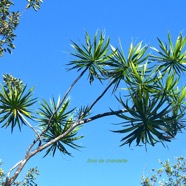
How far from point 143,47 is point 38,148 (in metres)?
3.57

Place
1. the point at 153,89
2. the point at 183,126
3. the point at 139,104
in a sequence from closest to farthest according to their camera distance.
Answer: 1. the point at 139,104
2. the point at 153,89
3. the point at 183,126

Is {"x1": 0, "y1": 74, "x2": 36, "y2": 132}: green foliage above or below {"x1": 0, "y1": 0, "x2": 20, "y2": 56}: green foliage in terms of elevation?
below

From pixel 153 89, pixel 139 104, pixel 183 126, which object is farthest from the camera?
pixel 183 126

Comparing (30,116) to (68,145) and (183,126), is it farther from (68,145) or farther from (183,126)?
(183,126)

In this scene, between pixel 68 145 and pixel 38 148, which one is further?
pixel 68 145

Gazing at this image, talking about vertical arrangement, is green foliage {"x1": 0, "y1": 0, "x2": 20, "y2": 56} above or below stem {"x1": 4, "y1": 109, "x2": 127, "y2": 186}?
above

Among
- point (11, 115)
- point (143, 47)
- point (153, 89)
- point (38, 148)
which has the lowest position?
point (38, 148)

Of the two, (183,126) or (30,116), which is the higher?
(183,126)

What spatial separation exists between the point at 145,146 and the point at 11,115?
350 cm

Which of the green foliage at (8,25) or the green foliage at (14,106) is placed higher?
the green foliage at (8,25)

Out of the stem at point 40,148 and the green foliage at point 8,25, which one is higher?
the green foliage at point 8,25

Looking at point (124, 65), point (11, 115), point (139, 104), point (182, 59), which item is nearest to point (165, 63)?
point (182, 59)

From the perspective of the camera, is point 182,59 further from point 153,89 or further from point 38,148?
point 38,148

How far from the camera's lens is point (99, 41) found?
32.6 ft
